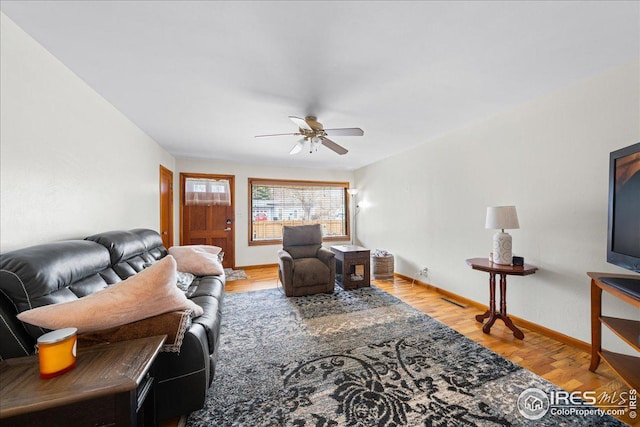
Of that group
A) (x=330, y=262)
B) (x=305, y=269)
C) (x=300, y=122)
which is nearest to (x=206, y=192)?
(x=305, y=269)

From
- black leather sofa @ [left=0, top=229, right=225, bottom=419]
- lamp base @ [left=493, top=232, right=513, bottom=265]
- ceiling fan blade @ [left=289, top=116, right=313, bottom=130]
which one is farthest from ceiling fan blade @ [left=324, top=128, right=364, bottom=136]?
black leather sofa @ [left=0, top=229, right=225, bottom=419]

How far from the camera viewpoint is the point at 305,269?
3445 mm

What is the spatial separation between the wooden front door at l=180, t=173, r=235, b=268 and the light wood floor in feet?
11.8

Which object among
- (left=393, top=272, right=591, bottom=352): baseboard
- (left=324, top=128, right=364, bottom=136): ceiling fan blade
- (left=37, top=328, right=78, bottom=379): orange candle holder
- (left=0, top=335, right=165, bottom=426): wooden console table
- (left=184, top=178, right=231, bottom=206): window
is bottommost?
(left=393, top=272, right=591, bottom=352): baseboard

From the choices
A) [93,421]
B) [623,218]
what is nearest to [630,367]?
[623,218]

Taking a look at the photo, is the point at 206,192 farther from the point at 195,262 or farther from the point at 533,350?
the point at 533,350

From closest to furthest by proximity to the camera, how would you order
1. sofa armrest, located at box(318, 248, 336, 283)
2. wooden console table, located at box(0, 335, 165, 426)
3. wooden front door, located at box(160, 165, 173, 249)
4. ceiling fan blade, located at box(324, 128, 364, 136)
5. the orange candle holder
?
wooden console table, located at box(0, 335, 165, 426) → the orange candle holder → ceiling fan blade, located at box(324, 128, 364, 136) → sofa armrest, located at box(318, 248, 336, 283) → wooden front door, located at box(160, 165, 173, 249)

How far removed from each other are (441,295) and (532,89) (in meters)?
2.69

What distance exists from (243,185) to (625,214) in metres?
5.31

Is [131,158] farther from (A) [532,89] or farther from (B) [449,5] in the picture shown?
(A) [532,89]

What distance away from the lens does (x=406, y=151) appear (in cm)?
429

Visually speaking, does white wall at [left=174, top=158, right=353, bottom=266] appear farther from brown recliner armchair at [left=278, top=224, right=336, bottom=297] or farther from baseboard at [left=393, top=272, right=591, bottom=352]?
baseboard at [left=393, top=272, right=591, bottom=352]

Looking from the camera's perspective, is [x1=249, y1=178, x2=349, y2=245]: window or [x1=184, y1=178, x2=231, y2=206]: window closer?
[x1=184, y1=178, x2=231, y2=206]: window

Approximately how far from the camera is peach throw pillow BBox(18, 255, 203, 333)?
3.28ft
